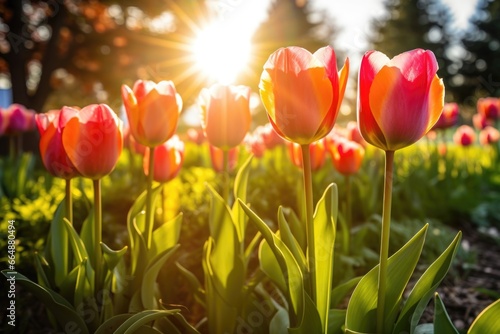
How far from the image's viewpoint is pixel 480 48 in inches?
1208

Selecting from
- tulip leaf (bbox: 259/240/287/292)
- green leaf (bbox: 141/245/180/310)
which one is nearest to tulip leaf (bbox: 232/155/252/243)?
tulip leaf (bbox: 259/240/287/292)

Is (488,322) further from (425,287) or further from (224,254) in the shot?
(224,254)

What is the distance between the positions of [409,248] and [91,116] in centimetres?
93

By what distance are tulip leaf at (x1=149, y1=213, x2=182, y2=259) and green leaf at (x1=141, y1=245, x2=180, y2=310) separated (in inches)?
5.6

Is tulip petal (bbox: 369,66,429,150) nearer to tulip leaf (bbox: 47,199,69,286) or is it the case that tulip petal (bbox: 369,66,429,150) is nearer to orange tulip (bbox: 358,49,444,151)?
orange tulip (bbox: 358,49,444,151)

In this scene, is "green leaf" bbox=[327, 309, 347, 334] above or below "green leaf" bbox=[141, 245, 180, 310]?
below

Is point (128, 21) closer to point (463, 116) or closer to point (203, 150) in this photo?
point (203, 150)

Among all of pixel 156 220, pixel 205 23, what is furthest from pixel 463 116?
pixel 156 220

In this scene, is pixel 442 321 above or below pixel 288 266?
below

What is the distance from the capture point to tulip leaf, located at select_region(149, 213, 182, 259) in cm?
157

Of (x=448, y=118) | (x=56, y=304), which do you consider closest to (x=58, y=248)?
(x=56, y=304)

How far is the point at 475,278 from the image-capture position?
2725mm

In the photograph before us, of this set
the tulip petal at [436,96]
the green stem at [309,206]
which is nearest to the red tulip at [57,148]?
the green stem at [309,206]

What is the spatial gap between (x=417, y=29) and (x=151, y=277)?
33.5m
